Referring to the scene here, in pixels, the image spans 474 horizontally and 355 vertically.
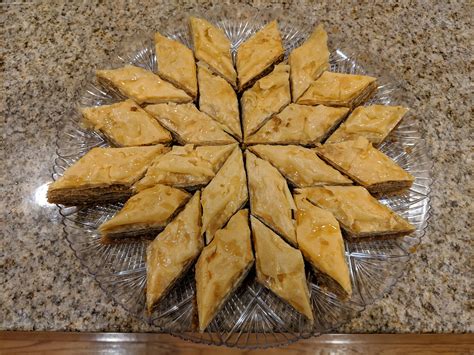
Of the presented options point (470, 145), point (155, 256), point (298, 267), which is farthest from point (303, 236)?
point (470, 145)

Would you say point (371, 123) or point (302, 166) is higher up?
point (371, 123)

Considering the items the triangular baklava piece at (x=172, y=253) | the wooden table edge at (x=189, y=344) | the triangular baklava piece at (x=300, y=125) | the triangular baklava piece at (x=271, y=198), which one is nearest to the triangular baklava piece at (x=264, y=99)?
the triangular baklava piece at (x=300, y=125)

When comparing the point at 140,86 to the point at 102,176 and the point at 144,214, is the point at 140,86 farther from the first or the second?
the point at 144,214

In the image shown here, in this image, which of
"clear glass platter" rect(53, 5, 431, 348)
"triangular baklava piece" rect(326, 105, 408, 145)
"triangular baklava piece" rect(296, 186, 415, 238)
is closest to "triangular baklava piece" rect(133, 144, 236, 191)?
"clear glass platter" rect(53, 5, 431, 348)

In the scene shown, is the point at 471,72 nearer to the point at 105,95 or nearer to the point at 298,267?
the point at 298,267

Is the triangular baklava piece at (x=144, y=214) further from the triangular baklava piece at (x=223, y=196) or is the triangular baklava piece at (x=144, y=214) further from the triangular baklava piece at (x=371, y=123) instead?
the triangular baklava piece at (x=371, y=123)

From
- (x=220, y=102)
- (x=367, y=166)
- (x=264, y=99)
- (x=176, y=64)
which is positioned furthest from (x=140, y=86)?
(x=367, y=166)

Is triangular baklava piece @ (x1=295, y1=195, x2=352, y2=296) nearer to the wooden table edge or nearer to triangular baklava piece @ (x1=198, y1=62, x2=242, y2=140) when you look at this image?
the wooden table edge

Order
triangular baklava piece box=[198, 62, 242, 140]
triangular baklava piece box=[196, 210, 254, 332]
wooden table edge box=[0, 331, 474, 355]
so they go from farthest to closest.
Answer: triangular baklava piece box=[198, 62, 242, 140] < wooden table edge box=[0, 331, 474, 355] < triangular baklava piece box=[196, 210, 254, 332]
